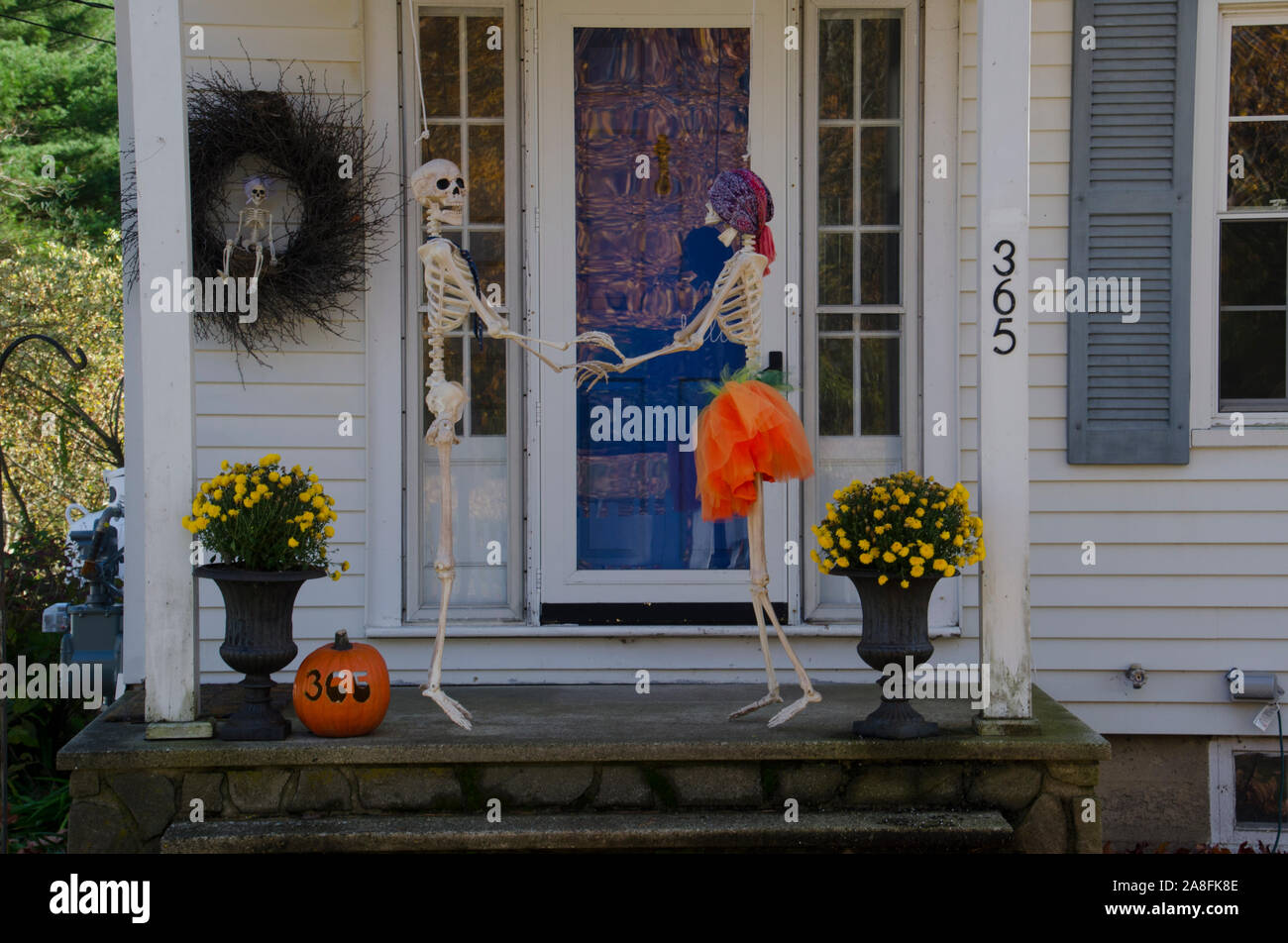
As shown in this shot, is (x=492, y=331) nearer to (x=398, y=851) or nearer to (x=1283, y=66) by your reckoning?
(x=398, y=851)

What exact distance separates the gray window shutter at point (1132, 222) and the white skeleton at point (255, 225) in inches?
134

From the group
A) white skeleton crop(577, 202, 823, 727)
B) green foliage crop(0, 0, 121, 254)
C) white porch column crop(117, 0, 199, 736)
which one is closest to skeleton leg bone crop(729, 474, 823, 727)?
white skeleton crop(577, 202, 823, 727)

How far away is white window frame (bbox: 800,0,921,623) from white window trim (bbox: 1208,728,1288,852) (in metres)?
1.77

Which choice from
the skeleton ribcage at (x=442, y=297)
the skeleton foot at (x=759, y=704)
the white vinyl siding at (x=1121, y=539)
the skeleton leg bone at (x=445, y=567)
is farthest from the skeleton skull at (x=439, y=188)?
the white vinyl siding at (x=1121, y=539)

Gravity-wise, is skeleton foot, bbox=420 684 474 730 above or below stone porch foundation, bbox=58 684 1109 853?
above

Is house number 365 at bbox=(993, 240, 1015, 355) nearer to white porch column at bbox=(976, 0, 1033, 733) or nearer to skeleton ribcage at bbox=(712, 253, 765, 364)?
white porch column at bbox=(976, 0, 1033, 733)

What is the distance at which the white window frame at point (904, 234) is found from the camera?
5348 millimetres

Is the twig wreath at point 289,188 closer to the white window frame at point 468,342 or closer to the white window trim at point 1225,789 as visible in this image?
the white window frame at point 468,342

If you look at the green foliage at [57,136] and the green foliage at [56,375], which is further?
the green foliage at [57,136]

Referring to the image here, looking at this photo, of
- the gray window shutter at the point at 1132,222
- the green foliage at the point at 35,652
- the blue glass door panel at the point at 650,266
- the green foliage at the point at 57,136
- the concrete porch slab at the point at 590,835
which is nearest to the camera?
the concrete porch slab at the point at 590,835

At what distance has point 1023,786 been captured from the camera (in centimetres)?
423

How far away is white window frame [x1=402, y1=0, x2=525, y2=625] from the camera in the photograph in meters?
5.36

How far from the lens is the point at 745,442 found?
4309 mm
